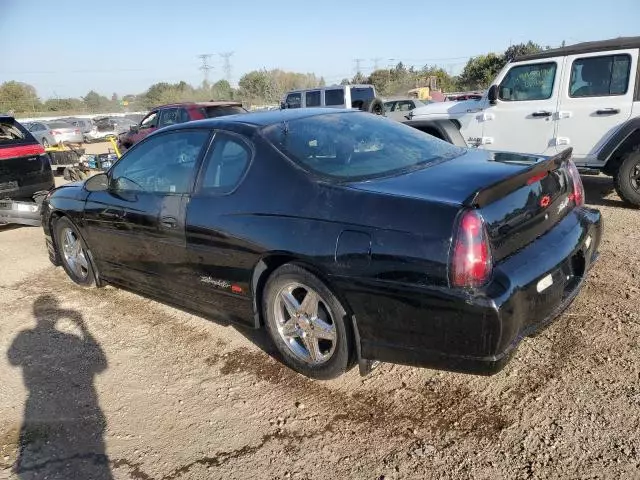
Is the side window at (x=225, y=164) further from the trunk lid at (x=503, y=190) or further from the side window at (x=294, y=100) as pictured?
the side window at (x=294, y=100)

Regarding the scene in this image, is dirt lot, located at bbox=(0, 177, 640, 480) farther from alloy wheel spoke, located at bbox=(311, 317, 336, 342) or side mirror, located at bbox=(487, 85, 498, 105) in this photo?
side mirror, located at bbox=(487, 85, 498, 105)

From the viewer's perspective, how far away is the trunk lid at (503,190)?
254 centimetres

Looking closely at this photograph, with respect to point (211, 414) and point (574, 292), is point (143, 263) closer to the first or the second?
point (211, 414)

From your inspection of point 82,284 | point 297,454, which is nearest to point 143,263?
point 82,284

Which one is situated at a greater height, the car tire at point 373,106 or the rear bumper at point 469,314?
the car tire at point 373,106

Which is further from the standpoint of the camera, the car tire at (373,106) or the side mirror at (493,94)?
the car tire at (373,106)

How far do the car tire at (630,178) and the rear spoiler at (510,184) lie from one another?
11.7 feet

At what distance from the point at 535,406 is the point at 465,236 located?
102cm

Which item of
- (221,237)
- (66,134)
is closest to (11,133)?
(221,237)

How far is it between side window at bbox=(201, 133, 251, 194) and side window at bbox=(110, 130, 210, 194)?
152 millimetres

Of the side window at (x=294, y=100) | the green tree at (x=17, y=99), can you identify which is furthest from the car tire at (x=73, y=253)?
the green tree at (x=17, y=99)

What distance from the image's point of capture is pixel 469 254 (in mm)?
2383

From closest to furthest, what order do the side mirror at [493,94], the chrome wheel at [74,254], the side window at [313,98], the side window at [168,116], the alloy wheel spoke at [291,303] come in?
the alloy wheel spoke at [291,303]
the chrome wheel at [74,254]
the side mirror at [493,94]
the side window at [168,116]
the side window at [313,98]

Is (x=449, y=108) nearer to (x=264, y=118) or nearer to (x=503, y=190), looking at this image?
(x=264, y=118)
